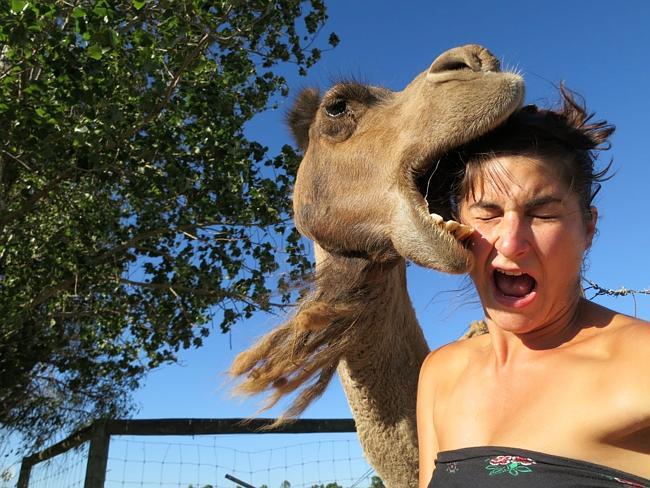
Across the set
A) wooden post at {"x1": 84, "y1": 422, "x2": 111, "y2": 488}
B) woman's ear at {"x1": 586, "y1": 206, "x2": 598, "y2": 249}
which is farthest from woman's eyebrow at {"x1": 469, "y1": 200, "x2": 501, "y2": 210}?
wooden post at {"x1": 84, "y1": 422, "x2": 111, "y2": 488}

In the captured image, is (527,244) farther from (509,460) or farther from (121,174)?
(121,174)

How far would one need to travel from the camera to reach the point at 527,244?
1337mm

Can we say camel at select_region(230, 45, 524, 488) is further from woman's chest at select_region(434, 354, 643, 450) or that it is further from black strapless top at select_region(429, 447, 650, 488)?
black strapless top at select_region(429, 447, 650, 488)

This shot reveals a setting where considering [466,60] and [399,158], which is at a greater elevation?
[466,60]

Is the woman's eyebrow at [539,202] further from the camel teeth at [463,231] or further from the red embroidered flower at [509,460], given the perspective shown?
the red embroidered flower at [509,460]

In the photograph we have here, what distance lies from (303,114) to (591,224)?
1689mm

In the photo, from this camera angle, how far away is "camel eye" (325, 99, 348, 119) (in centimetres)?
255

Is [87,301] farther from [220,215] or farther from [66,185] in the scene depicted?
[220,215]

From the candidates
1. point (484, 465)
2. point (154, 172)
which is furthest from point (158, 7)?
point (484, 465)

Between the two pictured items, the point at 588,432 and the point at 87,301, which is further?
the point at 87,301

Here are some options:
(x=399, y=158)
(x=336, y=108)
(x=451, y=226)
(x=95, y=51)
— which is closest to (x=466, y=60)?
(x=399, y=158)

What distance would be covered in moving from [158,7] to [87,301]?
3.86m

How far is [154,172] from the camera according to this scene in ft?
20.4

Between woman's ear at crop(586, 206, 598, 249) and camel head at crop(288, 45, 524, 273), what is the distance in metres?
0.29
